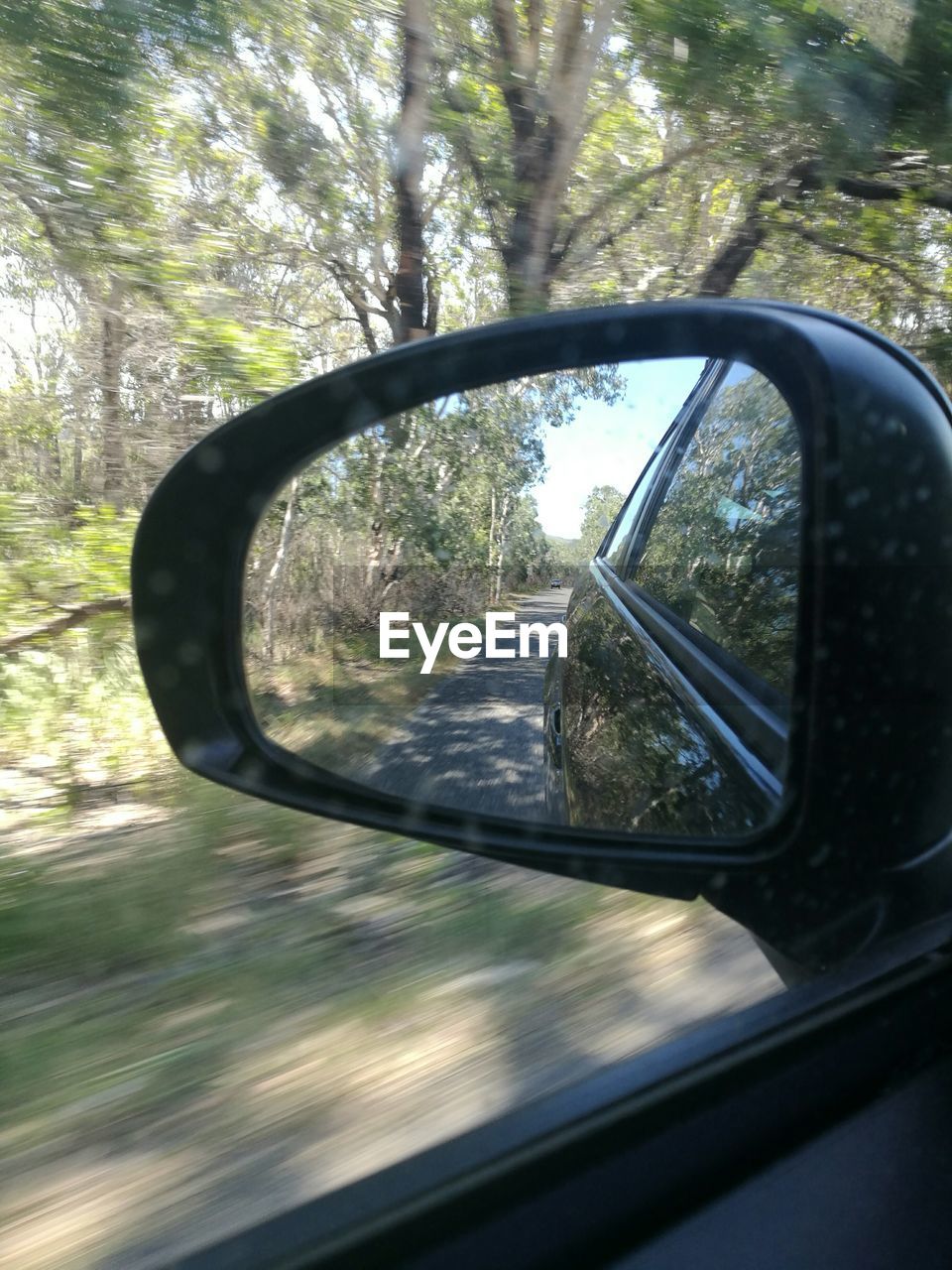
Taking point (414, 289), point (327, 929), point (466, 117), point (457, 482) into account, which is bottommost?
point (327, 929)

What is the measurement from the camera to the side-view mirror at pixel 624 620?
177cm

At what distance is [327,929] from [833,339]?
202 cm

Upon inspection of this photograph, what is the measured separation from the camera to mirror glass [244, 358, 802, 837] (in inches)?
82.0

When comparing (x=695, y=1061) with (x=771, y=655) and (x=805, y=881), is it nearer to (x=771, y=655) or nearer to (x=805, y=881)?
(x=805, y=881)

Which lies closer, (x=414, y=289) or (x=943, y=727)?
(x=943, y=727)

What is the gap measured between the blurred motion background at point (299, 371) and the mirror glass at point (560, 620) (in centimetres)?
14

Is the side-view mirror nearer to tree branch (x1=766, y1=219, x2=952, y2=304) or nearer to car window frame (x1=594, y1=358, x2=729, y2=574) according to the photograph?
car window frame (x1=594, y1=358, x2=729, y2=574)

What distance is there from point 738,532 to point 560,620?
0.49 metres

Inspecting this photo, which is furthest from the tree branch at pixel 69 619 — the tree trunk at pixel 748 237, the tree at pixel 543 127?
the tree trunk at pixel 748 237

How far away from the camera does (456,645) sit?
285 centimetres

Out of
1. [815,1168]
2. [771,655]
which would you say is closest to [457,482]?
[771,655]

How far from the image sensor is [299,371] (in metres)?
5.56

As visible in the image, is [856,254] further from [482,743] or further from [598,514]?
[482,743]

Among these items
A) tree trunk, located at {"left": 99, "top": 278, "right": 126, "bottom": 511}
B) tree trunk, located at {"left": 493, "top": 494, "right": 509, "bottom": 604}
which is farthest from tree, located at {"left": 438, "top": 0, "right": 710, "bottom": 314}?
tree trunk, located at {"left": 493, "top": 494, "right": 509, "bottom": 604}
